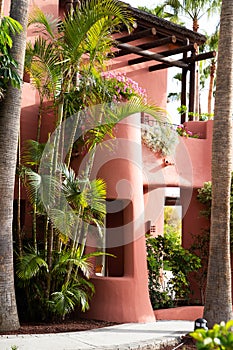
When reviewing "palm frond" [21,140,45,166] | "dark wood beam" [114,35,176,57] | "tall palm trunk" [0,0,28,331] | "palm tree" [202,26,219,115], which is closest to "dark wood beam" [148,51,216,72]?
"dark wood beam" [114,35,176,57]

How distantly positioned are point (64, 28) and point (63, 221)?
→ 3301mm

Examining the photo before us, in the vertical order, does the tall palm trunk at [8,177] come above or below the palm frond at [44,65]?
below

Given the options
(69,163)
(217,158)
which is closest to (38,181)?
(69,163)

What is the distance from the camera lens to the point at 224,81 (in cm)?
977

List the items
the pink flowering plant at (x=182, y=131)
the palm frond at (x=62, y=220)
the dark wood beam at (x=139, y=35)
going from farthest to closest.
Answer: the dark wood beam at (x=139, y=35)
the pink flowering plant at (x=182, y=131)
the palm frond at (x=62, y=220)

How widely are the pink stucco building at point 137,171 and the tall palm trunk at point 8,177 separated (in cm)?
214

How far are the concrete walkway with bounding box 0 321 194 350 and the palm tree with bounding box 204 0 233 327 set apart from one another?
30.4 inches

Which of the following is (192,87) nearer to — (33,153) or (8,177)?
(33,153)

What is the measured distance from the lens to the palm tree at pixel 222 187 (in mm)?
9547

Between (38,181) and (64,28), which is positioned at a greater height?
(64,28)

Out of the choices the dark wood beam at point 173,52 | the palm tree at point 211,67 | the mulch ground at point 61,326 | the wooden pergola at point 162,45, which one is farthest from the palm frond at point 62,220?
the palm tree at point 211,67

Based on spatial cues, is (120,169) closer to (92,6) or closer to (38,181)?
(38,181)

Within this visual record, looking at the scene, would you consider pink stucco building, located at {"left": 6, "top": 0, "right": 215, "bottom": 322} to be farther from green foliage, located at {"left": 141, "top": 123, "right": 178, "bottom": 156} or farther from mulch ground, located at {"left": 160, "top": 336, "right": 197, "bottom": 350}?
mulch ground, located at {"left": 160, "top": 336, "right": 197, "bottom": 350}

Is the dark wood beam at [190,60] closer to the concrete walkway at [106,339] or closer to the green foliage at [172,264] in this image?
the green foliage at [172,264]
